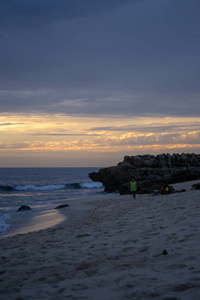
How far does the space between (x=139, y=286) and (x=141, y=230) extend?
362cm

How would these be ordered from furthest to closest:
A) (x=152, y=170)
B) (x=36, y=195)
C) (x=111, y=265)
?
1. (x=36, y=195)
2. (x=152, y=170)
3. (x=111, y=265)

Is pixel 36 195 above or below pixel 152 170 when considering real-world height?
below

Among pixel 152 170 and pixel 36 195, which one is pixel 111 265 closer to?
pixel 152 170

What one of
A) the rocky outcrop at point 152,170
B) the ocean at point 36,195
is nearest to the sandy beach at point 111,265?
the ocean at point 36,195

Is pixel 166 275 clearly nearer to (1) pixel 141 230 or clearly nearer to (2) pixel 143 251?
(2) pixel 143 251

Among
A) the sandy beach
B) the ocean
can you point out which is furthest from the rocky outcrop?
the sandy beach

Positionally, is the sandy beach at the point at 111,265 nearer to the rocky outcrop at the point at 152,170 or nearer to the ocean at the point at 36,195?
the ocean at the point at 36,195

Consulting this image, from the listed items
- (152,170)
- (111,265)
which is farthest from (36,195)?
(111,265)

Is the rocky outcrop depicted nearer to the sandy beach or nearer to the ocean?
the ocean

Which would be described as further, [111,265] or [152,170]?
[152,170]

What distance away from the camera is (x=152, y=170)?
44.7 metres

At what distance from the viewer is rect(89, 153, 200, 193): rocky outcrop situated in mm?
42656

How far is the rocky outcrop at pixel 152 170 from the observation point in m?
42.7

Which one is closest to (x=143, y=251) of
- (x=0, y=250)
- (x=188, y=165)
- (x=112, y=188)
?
(x=0, y=250)
